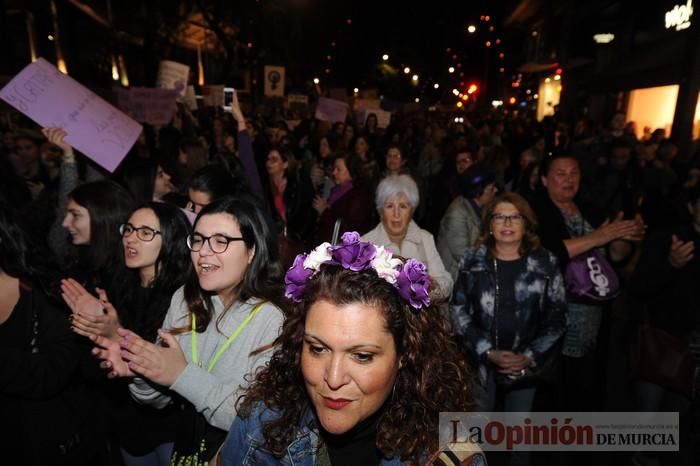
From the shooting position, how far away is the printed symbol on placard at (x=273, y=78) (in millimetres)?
14398

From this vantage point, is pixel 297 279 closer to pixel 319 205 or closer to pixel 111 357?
pixel 111 357

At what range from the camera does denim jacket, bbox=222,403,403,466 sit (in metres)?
1.73

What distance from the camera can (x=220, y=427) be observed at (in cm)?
207

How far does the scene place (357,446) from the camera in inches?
69.1

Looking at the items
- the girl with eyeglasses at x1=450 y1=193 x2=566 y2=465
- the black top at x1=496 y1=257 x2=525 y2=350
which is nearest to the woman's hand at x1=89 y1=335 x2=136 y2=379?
the girl with eyeglasses at x1=450 y1=193 x2=566 y2=465

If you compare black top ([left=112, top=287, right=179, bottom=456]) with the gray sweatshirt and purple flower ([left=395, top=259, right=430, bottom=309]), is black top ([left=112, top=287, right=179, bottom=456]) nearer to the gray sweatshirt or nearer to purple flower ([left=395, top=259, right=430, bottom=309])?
the gray sweatshirt

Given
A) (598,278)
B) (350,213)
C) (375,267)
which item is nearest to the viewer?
(375,267)

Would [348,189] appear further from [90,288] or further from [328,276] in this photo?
[328,276]

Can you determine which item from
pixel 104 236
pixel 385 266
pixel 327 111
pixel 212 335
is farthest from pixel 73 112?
pixel 327 111

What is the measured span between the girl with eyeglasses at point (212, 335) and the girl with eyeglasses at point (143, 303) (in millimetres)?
165

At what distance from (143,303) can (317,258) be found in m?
1.67

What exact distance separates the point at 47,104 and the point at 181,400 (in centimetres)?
325
